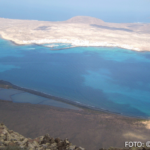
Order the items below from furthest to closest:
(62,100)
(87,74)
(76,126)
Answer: (87,74)
(62,100)
(76,126)

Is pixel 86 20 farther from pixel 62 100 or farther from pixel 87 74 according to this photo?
pixel 62 100

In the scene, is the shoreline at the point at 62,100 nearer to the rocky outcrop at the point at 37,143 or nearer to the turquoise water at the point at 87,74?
the turquoise water at the point at 87,74

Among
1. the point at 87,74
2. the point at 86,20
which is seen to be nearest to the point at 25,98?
the point at 87,74

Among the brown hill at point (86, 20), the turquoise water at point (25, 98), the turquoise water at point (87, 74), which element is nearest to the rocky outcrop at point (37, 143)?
the turquoise water at point (25, 98)

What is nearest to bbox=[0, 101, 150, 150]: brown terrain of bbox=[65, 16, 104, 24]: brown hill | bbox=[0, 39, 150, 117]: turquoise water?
bbox=[0, 39, 150, 117]: turquoise water

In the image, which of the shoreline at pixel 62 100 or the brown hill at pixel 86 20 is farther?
the brown hill at pixel 86 20

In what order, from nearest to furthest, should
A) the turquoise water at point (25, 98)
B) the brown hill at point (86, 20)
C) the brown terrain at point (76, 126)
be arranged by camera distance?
the brown terrain at point (76, 126)
the turquoise water at point (25, 98)
the brown hill at point (86, 20)

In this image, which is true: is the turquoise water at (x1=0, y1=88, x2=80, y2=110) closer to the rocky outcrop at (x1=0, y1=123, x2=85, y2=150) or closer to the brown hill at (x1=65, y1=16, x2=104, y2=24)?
the rocky outcrop at (x1=0, y1=123, x2=85, y2=150)
